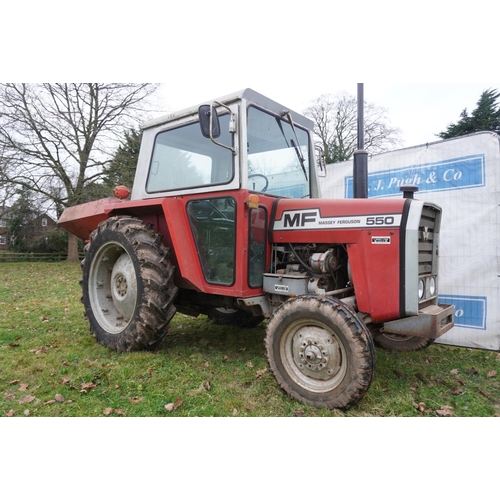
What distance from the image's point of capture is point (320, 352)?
2742mm

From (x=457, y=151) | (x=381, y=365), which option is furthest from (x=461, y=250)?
(x=381, y=365)

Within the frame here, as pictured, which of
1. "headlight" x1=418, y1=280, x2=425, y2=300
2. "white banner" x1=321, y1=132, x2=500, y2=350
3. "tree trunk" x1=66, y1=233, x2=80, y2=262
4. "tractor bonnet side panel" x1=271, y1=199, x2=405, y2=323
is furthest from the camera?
"tree trunk" x1=66, y1=233, x2=80, y2=262

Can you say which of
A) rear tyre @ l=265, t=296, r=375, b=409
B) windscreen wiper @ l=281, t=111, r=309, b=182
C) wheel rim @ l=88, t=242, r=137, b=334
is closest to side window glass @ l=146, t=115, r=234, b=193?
windscreen wiper @ l=281, t=111, r=309, b=182

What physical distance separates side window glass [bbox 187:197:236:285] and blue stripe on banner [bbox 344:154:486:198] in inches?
102

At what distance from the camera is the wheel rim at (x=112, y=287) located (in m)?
3.94

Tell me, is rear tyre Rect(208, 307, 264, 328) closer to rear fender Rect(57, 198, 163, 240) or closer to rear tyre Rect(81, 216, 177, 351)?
rear tyre Rect(81, 216, 177, 351)

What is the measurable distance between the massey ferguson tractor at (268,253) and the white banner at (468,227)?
50.4 inches

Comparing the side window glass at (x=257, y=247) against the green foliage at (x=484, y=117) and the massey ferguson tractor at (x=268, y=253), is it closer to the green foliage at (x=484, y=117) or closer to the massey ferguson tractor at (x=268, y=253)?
the massey ferguson tractor at (x=268, y=253)

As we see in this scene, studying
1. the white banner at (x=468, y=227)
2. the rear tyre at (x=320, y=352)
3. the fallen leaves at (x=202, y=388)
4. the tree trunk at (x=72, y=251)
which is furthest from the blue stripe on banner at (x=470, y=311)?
the tree trunk at (x=72, y=251)

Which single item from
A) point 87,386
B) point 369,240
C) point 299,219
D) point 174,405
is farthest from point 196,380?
point 369,240

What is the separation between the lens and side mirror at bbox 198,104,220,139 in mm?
3008

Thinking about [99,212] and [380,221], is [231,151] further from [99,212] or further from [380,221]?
[99,212]

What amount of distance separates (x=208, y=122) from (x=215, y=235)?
1.02 m

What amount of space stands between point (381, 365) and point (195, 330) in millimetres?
2424
